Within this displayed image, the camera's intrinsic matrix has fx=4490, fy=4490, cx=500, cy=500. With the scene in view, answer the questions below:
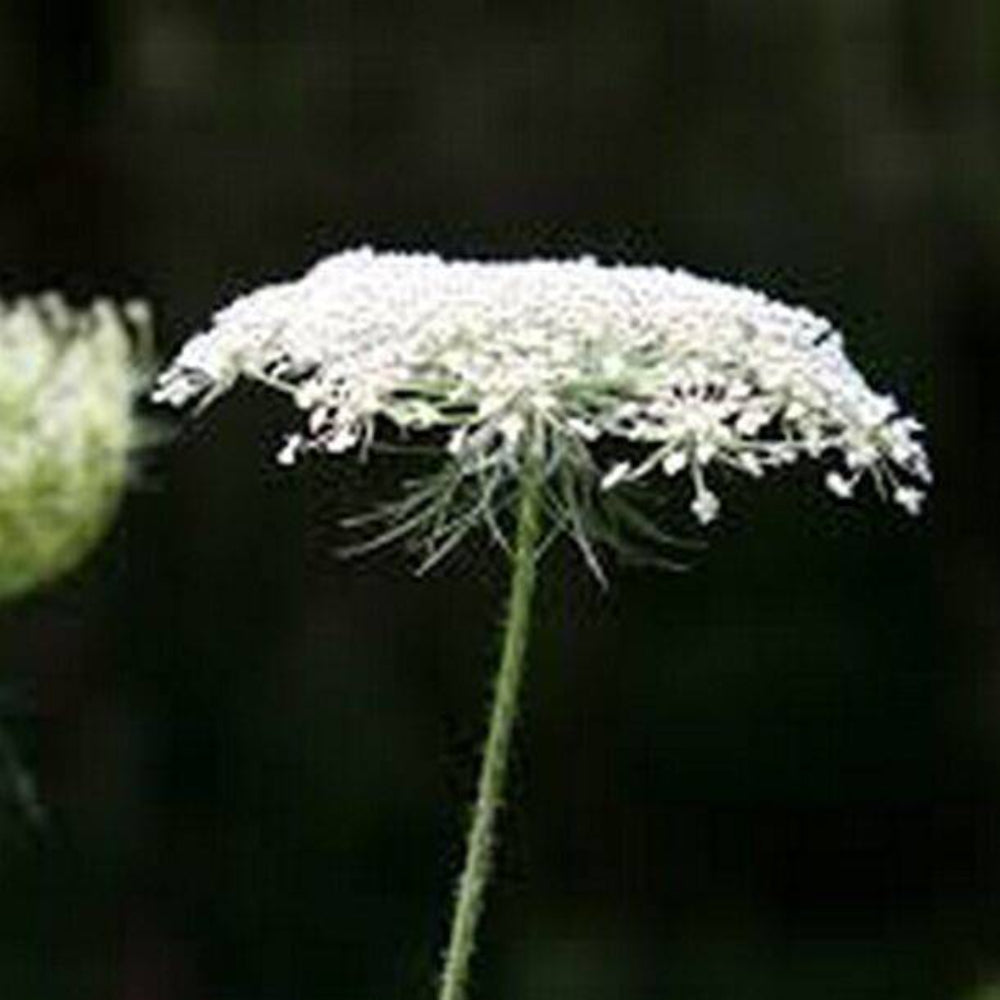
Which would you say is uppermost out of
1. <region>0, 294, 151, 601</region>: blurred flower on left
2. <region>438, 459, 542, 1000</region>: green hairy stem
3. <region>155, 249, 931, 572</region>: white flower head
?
<region>155, 249, 931, 572</region>: white flower head

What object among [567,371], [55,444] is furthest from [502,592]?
[567,371]

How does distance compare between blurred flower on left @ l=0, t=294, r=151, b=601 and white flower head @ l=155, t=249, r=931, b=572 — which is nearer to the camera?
white flower head @ l=155, t=249, r=931, b=572

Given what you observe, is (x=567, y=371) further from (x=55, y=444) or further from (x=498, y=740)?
(x=55, y=444)

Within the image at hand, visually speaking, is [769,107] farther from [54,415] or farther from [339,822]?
[54,415]

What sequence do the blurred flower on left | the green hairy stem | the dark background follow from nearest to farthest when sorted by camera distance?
1. the green hairy stem
2. the blurred flower on left
3. the dark background

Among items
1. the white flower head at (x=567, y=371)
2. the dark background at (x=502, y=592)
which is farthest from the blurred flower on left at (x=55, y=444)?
the dark background at (x=502, y=592)

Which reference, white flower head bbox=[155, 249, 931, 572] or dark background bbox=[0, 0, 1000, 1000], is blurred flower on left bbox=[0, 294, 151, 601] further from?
dark background bbox=[0, 0, 1000, 1000]

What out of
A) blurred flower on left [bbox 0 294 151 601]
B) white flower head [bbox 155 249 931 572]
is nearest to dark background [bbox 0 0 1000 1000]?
blurred flower on left [bbox 0 294 151 601]

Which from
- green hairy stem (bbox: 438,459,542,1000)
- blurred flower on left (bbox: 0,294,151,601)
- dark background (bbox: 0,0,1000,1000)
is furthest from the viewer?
dark background (bbox: 0,0,1000,1000)
